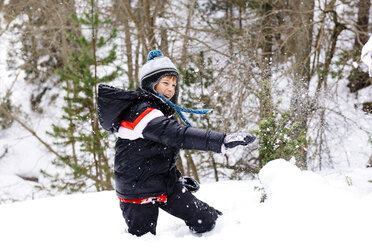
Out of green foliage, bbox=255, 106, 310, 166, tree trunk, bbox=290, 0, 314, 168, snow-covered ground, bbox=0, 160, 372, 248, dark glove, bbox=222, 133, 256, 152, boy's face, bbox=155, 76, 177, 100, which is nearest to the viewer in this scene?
snow-covered ground, bbox=0, 160, 372, 248

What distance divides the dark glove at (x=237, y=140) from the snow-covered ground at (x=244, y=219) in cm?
51

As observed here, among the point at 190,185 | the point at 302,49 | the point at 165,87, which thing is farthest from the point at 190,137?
the point at 302,49

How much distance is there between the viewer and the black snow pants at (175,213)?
2.31 m

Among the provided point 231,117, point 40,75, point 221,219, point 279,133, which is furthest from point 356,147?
point 40,75

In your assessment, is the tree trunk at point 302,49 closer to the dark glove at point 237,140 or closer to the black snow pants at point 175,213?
the black snow pants at point 175,213

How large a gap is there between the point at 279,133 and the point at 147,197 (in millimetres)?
1476

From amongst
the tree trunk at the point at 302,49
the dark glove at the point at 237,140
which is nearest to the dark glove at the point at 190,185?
the dark glove at the point at 237,140

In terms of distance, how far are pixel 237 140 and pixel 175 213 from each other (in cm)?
93

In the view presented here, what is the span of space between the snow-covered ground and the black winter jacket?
1.21 ft

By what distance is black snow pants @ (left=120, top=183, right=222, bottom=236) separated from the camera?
2309 millimetres

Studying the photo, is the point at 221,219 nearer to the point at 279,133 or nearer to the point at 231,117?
the point at 279,133

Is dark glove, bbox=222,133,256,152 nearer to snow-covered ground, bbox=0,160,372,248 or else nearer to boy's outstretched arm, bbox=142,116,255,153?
boy's outstretched arm, bbox=142,116,255,153

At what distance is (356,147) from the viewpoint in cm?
939

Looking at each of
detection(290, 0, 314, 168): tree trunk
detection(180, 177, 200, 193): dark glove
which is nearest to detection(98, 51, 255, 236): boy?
detection(180, 177, 200, 193): dark glove
